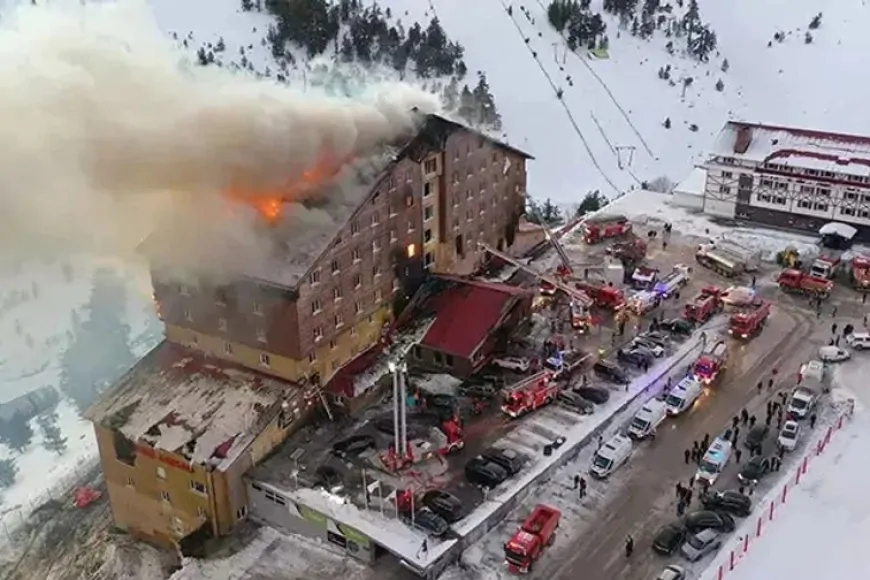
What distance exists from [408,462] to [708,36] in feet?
274

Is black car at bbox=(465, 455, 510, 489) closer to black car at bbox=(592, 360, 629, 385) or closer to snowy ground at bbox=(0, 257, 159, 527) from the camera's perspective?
black car at bbox=(592, 360, 629, 385)

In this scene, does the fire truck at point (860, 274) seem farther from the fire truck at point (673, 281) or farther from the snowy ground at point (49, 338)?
the snowy ground at point (49, 338)

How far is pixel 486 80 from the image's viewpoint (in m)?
96.5

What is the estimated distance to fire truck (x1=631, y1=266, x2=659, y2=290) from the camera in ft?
154

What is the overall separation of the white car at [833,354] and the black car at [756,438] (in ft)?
22.4

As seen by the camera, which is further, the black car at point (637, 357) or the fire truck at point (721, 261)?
the fire truck at point (721, 261)

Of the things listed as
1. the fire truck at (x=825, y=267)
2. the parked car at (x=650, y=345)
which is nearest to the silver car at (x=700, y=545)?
the parked car at (x=650, y=345)

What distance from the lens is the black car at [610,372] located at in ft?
127

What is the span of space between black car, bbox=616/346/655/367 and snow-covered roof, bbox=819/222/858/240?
58.1 ft

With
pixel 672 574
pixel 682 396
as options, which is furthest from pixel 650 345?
pixel 672 574

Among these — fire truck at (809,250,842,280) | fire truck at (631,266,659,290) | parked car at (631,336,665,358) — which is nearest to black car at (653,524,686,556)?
parked car at (631,336,665,358)

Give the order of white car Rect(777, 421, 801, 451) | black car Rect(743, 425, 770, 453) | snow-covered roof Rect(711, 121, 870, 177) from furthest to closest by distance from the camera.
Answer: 1. snow-covered roof Rect(711, 121, 870, 177)
2. black car Rect(743, 425, 770, 453)
3. white car Rect(777, 421, 801, 451)

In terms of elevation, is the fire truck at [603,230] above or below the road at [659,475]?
above

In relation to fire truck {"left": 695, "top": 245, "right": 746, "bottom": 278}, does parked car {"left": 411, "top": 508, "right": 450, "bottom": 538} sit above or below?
below
